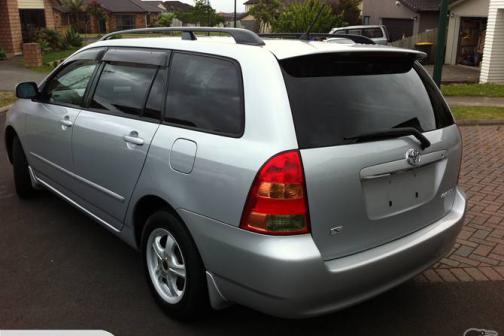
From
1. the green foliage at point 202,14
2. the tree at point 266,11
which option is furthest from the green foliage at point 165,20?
the tree at point 266,11

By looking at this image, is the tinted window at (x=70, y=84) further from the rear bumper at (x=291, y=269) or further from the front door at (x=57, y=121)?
the rear bumper at (x=291, y=269)

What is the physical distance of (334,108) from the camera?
2.71 metres

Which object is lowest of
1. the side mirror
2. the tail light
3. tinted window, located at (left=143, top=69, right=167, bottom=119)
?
the tail light

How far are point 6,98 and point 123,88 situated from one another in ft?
33.6

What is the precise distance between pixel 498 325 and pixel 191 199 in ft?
6.67

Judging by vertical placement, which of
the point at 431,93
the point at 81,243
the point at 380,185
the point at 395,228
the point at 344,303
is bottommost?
the point at 81,243

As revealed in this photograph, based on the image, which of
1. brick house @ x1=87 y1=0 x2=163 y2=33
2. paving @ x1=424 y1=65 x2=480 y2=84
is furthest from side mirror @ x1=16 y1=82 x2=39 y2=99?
brick house @ x1=87 y1=0 x2=163 y2=33

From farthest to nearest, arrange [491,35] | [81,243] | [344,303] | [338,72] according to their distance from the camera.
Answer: [491,35]
[81,243]
[338,72]
[344,303]

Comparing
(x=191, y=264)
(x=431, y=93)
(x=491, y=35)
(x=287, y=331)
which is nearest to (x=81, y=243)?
(x=191, y=264)

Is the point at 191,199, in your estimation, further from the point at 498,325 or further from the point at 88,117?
the point at 498,325

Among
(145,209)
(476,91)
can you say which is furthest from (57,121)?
(476,91)

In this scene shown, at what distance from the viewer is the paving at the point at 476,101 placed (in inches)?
468

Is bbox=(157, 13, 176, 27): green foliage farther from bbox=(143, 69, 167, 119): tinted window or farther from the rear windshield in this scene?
the rear windshield

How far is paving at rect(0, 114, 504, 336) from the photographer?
313 cm
